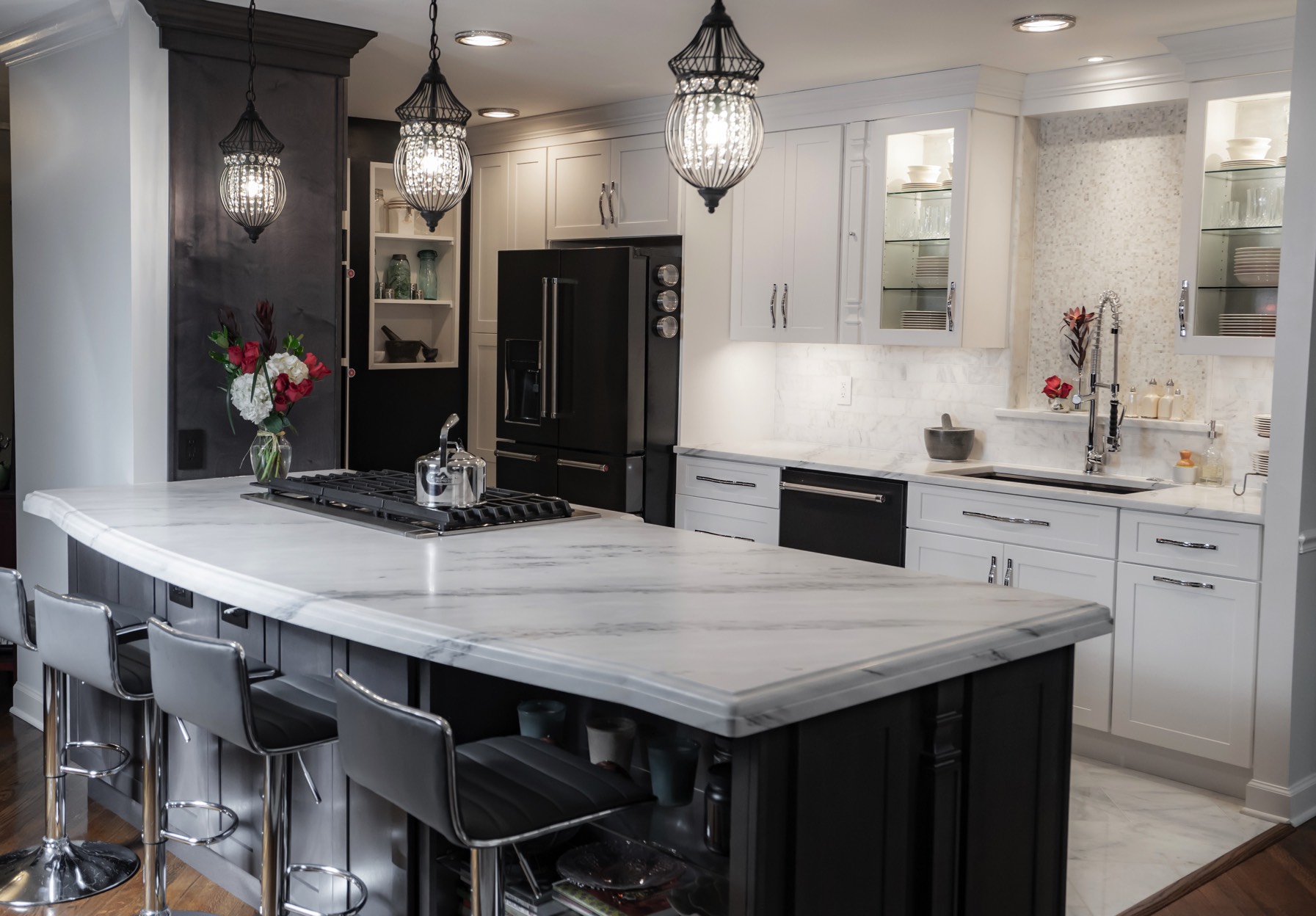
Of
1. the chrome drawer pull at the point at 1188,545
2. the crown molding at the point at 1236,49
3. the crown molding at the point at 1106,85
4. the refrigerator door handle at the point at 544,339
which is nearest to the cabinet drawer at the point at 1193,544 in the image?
the chrome drawer pull at the point at 1188,545

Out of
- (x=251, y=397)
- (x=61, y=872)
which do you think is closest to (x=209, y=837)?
(x=61, y=872)

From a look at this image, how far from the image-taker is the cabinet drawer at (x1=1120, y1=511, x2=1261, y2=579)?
→ 3.67m

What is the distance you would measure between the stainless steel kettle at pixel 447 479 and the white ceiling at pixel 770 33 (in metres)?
1.53

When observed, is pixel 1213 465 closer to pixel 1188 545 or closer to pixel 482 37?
pixel 1188 545

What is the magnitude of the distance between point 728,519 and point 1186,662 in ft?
6.36

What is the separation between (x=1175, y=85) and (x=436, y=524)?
3.01m

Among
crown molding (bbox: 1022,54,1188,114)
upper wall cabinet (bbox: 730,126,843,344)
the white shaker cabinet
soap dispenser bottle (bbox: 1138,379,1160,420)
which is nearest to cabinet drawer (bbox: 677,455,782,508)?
upper wall cabinet (bbox: 730,126,843,344)

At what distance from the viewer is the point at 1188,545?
12.5ft

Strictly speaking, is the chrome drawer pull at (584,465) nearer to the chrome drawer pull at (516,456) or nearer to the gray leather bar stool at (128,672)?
the chrome drawer pull at (516,456)

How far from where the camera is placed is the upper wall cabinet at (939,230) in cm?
464

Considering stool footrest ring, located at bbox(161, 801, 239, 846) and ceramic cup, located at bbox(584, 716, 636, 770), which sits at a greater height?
ceramic cup, located at bbox(584, 716, 636, 770)

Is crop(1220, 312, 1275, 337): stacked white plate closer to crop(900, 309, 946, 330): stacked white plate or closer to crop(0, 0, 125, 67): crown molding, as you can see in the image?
crop(900, 309, 946, 330): stacked white plate

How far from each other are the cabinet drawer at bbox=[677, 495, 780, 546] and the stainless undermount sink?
779 mm

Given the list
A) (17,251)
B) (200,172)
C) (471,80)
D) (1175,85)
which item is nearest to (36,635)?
(200,172)
